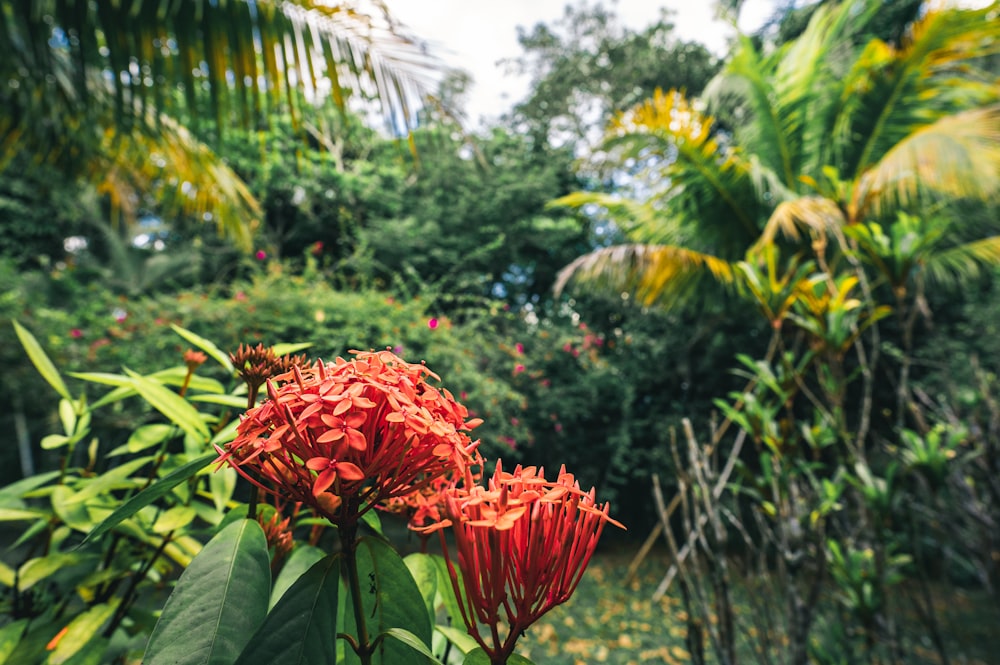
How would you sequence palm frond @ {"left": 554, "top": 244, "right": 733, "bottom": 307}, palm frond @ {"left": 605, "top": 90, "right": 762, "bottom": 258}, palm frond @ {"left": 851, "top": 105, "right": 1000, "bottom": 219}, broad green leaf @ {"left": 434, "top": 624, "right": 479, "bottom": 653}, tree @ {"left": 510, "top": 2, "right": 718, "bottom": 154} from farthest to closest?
Result: tree @ {"left": 510, "top": 2, "right": 718, "bottom": 154}
palm frond @ {"left": 554, "top": 244, "right": 733, "bottom": 307}
palm frond @ {"left": 605, "top": 90, "right": 762, "bottom": 258}
palm frond @ {"left": 851, "top": 105, "right": 1000, "bottom": 219}
broad green leaf @ {"left": 434, "top": 624, "right": 479, "bottom": 653}

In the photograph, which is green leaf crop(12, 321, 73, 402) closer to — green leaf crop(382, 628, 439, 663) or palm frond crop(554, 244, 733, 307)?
green leaf crop(382, 628, 439, 663)

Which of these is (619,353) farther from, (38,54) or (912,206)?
(38,54)

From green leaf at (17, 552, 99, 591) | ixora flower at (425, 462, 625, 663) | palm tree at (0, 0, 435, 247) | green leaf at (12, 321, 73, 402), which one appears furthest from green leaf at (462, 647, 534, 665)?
palm tree at (0, 0, 435, 247)

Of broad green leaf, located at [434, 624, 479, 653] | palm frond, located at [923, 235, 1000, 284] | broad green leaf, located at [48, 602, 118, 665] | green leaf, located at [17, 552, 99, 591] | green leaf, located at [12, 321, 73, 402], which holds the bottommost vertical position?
palm frond, located at [923, 235, 1000, 284]

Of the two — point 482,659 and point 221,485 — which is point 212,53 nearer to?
point 221,485

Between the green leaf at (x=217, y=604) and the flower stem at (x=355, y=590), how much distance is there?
68mm

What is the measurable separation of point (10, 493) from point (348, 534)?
0.62 meters

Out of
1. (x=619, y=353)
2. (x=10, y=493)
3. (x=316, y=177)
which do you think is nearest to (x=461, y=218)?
(x=316, y=177)

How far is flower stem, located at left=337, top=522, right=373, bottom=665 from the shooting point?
34 centimetres

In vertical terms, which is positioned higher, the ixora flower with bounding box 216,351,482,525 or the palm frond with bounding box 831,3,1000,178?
the palm frond with bounding box 831,3,1000,178

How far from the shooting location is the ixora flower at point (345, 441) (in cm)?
33

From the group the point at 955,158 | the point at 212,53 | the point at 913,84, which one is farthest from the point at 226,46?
the point at 913,84

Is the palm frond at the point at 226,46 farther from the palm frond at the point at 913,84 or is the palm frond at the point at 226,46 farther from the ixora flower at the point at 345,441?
the palm frond at the point at 913,84

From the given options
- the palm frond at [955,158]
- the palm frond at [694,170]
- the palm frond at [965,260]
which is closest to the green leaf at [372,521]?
the palm frond at [955,158]
